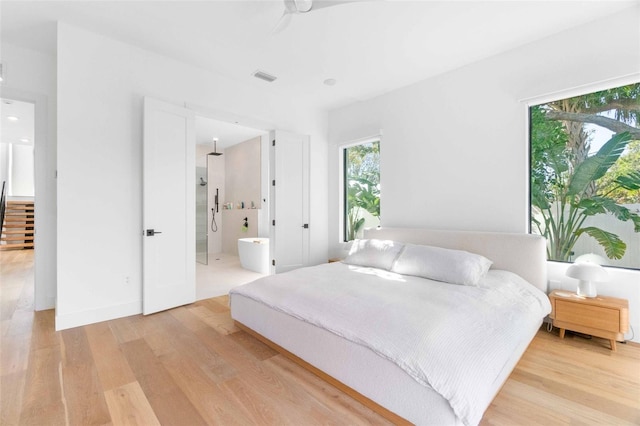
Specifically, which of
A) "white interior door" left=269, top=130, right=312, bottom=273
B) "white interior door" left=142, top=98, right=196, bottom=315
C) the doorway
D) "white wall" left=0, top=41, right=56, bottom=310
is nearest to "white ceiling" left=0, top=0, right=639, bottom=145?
"white wall" left=0, top=41, right=56, bottom=310

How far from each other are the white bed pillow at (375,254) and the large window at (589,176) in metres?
1.47

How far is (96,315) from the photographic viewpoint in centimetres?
289

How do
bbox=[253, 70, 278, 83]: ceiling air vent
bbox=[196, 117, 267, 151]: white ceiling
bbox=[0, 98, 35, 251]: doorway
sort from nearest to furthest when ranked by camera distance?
1. bbox=[253, 70, 278, 83]: ceiling air vent
2. bbox=[196, 117, 267, 151]: white ceiling
3. bbox=[0, 98, 35, 251]: doorway

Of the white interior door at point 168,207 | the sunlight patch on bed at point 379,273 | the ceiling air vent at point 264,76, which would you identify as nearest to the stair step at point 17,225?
the white interior door at point 168,207

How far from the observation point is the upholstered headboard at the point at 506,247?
2766 mm

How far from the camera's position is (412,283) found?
8.46 feet

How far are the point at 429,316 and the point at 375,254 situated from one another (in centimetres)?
155

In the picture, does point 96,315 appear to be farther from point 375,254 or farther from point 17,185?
point 17,185

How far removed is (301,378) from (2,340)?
266 cm

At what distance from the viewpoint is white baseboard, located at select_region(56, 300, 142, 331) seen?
272cm

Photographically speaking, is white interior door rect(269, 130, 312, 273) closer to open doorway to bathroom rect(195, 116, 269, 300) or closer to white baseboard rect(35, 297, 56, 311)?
open doorway to bathroom rect(195, 116, 269, 300)

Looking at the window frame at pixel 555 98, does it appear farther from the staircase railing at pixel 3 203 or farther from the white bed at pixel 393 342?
the staircase railing at pixel 3 203

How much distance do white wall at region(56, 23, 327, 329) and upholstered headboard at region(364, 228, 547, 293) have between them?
3403mm

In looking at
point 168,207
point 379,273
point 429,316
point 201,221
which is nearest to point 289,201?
point 168,207
